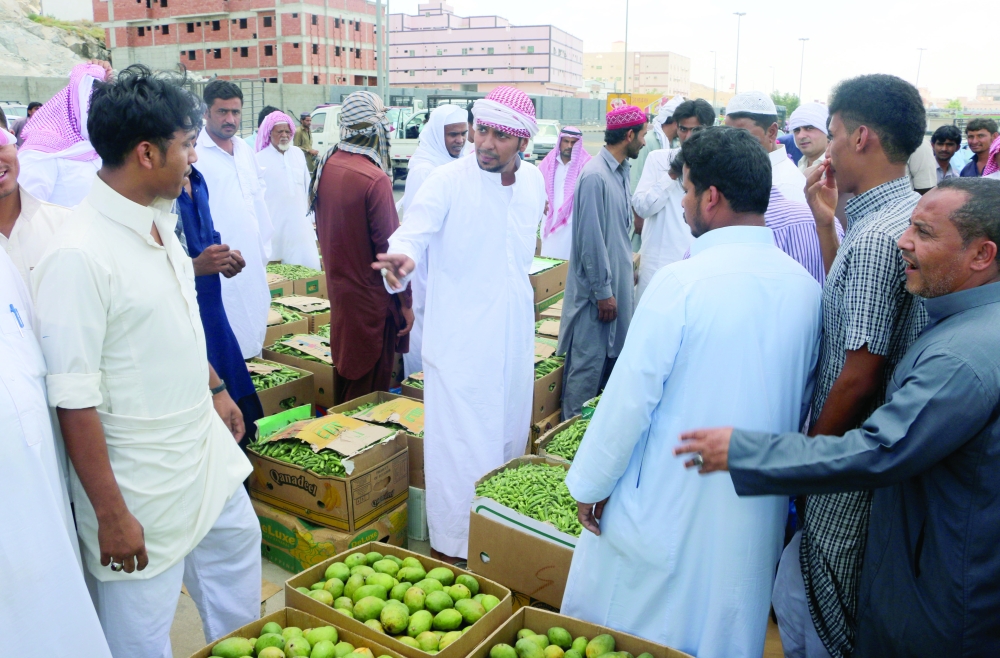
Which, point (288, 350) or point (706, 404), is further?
point (288, 350)

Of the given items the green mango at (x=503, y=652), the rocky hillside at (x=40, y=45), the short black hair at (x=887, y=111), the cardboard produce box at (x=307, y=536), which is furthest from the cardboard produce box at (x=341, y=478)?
the rocky hillside at (x=40, y=45)

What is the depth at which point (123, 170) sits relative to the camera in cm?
192

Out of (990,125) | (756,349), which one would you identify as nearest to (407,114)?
(990,125)

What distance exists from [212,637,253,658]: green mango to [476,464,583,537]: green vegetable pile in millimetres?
1083

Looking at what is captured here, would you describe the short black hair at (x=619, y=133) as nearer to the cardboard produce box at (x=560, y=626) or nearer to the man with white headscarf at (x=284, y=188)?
the cardboard produce box at (x=560, y=626)

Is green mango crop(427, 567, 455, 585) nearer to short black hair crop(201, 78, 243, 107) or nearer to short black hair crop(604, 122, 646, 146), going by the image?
short black hair crop(604, 122, 646, 146)

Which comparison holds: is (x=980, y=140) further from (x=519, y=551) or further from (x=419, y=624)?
(x=419, y=624)

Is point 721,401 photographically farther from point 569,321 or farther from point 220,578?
point 569,321

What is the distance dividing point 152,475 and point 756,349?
5.37 feet

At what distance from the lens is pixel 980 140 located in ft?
24.0

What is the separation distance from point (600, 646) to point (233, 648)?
1035mm

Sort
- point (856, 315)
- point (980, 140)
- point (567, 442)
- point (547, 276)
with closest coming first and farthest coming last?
point (856, 315)
point (567, 442)
point (547, 276)
point (980, 140)

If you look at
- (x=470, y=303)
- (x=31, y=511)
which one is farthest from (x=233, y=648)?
(x=470, y=303)

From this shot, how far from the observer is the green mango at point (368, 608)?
2.30 m
